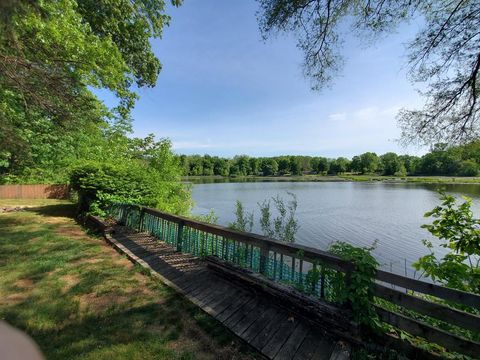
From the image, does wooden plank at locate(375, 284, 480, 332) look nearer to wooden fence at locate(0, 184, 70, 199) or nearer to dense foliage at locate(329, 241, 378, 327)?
dense foliage at locate(329, 241, 378, 327)

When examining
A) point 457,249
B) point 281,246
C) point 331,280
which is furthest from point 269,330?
point 457,249

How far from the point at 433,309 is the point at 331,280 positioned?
1011mm

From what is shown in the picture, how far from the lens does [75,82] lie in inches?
245

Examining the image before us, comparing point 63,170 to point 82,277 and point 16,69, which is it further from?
point 82,277

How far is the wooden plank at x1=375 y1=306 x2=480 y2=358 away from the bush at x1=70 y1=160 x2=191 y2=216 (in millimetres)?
7925

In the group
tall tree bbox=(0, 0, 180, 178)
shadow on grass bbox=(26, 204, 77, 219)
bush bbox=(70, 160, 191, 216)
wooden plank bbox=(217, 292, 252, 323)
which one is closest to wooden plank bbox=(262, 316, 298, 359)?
wooden plank bbox=(217, 292, 252, 323)

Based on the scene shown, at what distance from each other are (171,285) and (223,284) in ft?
2.92

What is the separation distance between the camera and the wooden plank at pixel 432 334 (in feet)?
7.42

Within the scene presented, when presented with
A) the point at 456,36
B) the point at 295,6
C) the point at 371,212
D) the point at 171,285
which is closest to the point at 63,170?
the point at 171,285

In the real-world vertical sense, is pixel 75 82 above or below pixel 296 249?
above

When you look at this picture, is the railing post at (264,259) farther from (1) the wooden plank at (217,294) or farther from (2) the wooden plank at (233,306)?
(1) the wooden plank at (217,294)

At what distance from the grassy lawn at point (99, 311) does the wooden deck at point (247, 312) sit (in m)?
0.18

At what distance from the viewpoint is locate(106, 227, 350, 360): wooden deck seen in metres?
2.83

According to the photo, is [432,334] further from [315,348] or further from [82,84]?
[82,84]
